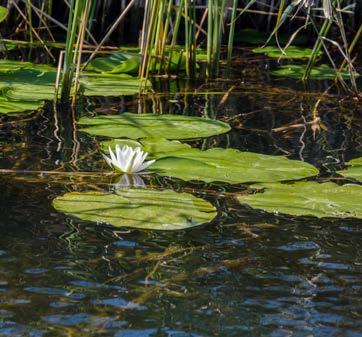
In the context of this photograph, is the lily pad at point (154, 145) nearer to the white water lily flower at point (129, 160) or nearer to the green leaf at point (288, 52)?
the white water lily flower at point (129, 160)

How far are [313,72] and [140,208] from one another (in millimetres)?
3434

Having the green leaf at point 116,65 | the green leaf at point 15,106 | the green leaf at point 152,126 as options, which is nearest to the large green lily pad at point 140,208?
the green leaf at point 152,126

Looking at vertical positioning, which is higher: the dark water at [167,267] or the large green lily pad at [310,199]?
the large green lily pad at [310,199]

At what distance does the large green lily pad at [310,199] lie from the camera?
11.9 feet

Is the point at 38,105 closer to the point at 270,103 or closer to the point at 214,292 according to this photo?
the point at 270,103

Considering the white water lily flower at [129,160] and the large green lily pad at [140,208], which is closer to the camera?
the large green lily pad at [140,208]

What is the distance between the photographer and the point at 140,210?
3.58 m

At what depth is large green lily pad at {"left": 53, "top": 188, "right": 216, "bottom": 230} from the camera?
11.4 feet

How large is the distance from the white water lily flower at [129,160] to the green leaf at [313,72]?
278 centimetres

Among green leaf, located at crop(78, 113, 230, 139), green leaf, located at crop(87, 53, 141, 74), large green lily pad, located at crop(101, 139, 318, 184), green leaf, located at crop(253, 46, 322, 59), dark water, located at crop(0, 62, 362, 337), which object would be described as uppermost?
green leaf, located at crop(253, 46, 322, 59)

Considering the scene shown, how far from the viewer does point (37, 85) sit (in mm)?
5566

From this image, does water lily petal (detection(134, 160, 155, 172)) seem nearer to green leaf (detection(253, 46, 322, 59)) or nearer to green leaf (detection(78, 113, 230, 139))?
green leaf (detection(78, 113, 230, 139))

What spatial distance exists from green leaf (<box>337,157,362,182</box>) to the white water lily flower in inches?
34.5

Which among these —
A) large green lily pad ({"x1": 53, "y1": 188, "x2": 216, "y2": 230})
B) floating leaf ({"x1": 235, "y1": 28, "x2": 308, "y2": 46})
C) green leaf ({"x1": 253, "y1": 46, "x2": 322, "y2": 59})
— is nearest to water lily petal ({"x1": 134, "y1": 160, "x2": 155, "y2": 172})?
large green lily pad ({"x1": 53, "y1": 188, "x2": 216, "y2": 230})
